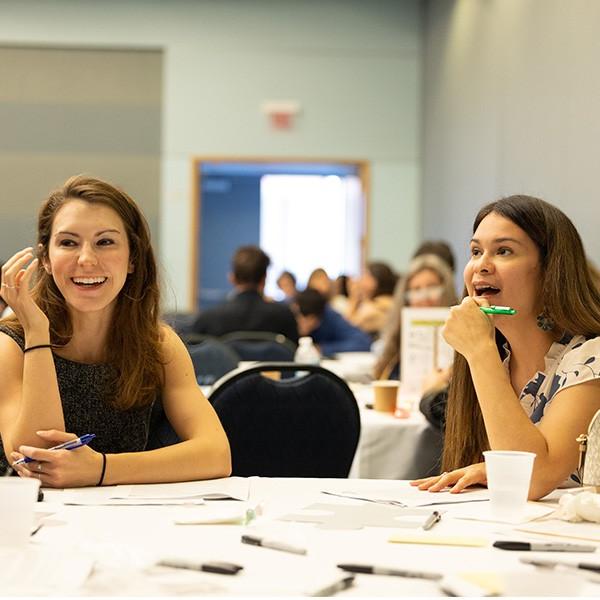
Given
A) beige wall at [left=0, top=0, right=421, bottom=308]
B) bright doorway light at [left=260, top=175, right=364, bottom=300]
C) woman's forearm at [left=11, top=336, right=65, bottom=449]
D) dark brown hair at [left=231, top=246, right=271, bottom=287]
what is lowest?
woman's forearm at [left=11, top=336, right=65, bottom=449]

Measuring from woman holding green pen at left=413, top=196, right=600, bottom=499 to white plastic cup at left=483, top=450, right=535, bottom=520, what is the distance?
1.26 feet

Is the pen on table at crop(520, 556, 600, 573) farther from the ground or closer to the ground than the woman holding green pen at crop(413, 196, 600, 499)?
closer to the ground

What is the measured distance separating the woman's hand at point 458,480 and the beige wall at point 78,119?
8.78 metres

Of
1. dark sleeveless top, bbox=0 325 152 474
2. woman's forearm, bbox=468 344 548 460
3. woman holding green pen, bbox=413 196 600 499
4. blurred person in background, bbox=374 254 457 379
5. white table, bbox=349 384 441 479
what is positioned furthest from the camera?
blurred person in background, bbox=374 254 457 379

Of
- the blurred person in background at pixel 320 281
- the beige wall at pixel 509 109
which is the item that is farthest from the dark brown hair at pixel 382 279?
the blurred person in background at pixel 320 281

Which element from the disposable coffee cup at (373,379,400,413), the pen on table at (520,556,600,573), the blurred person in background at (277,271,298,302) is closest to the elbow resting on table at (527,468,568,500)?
the pen on table at (520,556,600,573)

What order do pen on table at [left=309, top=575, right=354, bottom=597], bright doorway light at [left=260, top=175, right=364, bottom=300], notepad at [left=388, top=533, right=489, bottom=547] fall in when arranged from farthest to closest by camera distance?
bright doorway light at [left=260, top=175, right=364, bottom=300], notepad at [left=388, top=533, right=489, bottom=547], pen on table at [left=309, top=575, right=354, bottom=597]

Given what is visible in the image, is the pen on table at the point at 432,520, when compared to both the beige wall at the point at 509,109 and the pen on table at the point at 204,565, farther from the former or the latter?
the beige wall at the point at 509,109

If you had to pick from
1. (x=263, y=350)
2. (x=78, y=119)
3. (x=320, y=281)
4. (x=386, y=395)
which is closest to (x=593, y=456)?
(x=386, y=395)

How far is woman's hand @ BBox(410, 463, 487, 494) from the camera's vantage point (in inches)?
76.7

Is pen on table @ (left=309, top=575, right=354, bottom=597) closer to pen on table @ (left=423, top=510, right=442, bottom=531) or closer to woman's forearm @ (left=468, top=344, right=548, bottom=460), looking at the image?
pen on table @ (left=423, top=510, right=442, bottom=531)

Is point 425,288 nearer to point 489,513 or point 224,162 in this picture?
point 489,513

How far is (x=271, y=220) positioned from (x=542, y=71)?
8.81 metres

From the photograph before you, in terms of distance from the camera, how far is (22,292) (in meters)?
2.10
